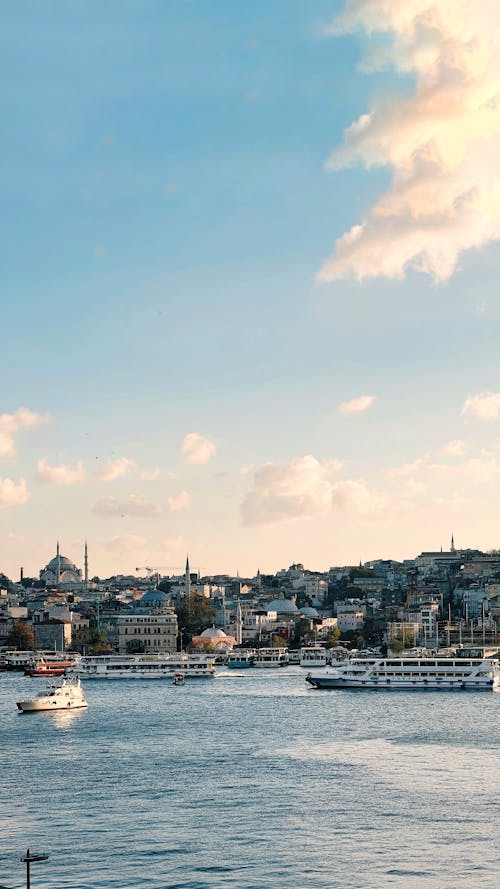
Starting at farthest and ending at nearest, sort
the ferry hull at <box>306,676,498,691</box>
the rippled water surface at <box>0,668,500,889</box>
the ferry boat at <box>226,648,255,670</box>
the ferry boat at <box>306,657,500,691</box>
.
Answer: the ferry boat at <box>226,648,255,670</box> → the ferry boat at <box>306,657,500,691</box> → the ferry hull at <box>306,676,498,691</box> → the rippled water surface at <box>0,668,500,889</box>

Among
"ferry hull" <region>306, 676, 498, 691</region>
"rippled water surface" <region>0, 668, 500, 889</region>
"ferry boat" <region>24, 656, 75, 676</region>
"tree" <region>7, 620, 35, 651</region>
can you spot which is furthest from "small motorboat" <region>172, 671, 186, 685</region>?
"tree" <region>7, 620, 35, 651</region>

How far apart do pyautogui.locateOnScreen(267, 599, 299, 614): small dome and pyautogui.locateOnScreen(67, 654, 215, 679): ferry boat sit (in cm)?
5514

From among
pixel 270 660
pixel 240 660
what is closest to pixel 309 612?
pixel 270 660

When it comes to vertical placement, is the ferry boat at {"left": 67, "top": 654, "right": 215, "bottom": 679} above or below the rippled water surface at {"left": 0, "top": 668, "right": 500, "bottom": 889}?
above

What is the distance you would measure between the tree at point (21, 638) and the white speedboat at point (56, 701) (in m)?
72.8

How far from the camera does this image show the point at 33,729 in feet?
169

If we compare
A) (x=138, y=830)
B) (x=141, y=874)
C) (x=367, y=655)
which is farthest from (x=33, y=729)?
(x=367, y=655)

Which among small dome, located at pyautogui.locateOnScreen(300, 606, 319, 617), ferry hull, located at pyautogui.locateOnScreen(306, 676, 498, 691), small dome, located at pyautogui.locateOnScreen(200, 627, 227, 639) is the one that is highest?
small dome, located at pyautogui.locateOnScreen(300, 606, 319, 617)

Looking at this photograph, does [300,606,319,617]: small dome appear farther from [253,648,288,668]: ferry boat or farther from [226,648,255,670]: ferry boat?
[253,648,288,668]: ferry boat

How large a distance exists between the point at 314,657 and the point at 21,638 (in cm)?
3827

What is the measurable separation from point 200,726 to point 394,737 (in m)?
8.87

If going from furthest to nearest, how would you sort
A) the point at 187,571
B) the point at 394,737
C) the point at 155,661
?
the point at 187,571 → the point at 155,661 → the point at 394,737

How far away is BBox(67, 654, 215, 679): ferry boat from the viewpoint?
305ft

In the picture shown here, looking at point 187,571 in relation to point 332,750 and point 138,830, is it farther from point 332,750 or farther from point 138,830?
point 138,830
